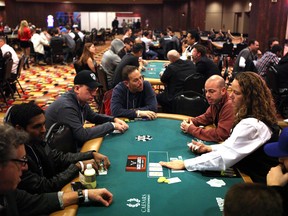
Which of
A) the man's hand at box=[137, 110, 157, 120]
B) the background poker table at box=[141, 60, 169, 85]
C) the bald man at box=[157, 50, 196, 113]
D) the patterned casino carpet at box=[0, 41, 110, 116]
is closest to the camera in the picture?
the man's hand at box=[137, 110, 157, 120]

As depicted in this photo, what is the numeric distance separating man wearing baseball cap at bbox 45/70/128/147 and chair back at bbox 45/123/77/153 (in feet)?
0.43

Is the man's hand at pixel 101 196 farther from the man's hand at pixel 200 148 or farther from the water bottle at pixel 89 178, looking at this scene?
the man's hand at pixel 200 148

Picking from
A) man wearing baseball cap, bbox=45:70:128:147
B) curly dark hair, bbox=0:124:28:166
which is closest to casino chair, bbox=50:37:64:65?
man wearing baseball cap, bbox=45:70:128:147

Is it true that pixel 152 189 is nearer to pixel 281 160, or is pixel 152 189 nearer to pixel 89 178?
pixel 89 178

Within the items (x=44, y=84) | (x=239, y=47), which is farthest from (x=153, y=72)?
(x=239, y=47)

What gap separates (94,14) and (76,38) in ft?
33.7

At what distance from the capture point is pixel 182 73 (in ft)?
17.1

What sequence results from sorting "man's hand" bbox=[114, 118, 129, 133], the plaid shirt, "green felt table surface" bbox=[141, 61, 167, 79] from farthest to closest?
1. the plaid shirt
2. "green felt table surface" bbox=[141, 61, 167, 79]
3. "man's hand" bbox=[114, 118, 129, 133]

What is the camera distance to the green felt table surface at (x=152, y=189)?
1.74 meters

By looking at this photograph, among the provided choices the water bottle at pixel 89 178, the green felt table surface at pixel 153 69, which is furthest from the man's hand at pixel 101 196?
the green felt table surface at pixel 153 69

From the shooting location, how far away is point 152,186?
198 centimetres

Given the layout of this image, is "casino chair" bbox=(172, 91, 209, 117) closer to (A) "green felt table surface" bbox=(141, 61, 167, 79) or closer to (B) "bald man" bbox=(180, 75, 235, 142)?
(B) "bald man" bbox=(180, 75, 235, 142)

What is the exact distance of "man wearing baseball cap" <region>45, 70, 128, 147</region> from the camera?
278cm

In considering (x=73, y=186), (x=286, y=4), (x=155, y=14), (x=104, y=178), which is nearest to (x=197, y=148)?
(x=104, y=178)
